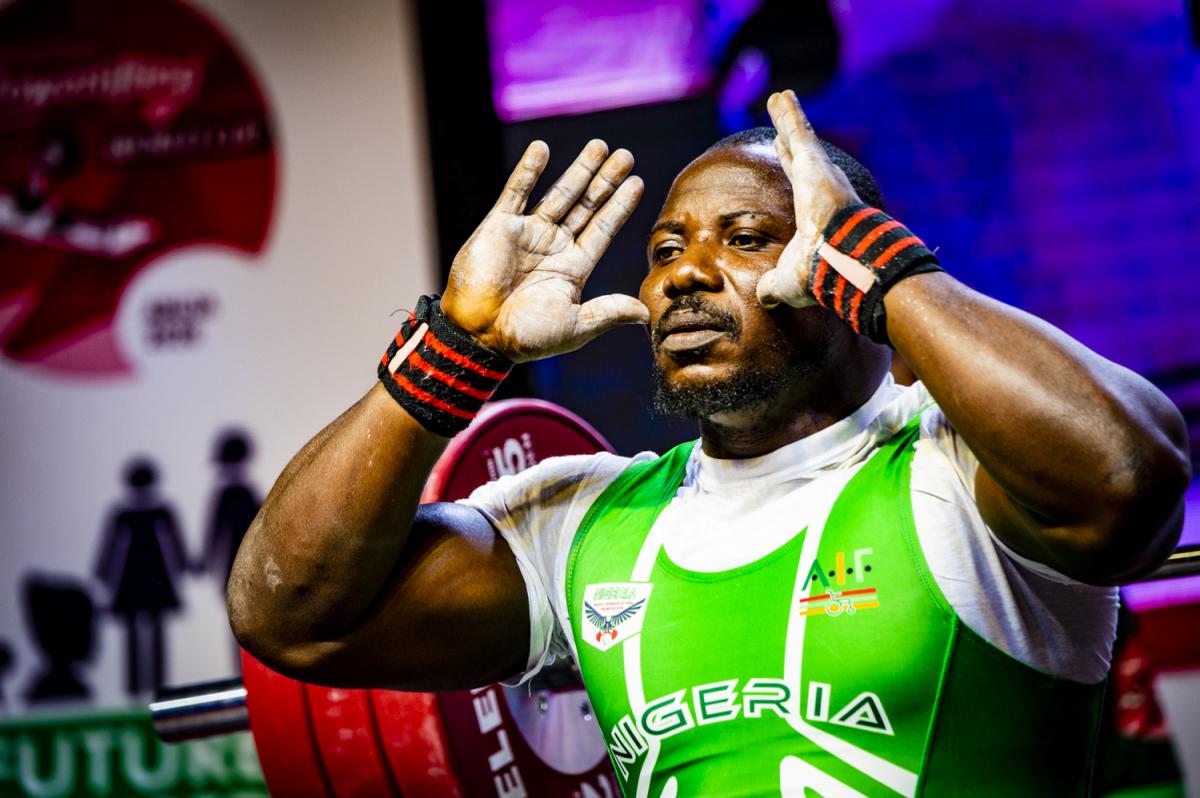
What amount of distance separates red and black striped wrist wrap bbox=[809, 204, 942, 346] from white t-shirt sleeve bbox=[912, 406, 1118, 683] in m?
0.21

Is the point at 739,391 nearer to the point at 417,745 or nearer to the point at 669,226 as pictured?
the point at 669,226

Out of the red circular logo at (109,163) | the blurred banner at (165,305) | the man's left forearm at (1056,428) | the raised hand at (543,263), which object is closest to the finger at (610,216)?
the raised hand at (543,263)

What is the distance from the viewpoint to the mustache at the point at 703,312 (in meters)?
1.69

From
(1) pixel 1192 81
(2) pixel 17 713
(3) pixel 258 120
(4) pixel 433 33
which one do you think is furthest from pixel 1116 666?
(2) pixel 17 713

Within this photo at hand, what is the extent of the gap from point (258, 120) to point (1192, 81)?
104 inches

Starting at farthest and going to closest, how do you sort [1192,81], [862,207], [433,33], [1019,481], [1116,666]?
[433,33] → [1192,81] → [1116,666] → [862,207] → [1019,481]

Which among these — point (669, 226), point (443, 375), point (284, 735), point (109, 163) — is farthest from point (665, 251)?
point (109, 163)

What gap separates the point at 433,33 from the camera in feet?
12.6

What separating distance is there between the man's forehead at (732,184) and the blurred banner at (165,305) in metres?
1.99

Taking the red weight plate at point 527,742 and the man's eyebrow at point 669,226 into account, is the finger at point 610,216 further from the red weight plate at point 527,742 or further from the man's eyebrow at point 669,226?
the red weight plate at point 527,742

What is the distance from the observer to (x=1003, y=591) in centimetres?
150

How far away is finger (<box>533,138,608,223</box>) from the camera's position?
1.77 meters

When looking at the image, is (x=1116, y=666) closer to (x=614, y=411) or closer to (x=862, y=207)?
(x=614, y=411)

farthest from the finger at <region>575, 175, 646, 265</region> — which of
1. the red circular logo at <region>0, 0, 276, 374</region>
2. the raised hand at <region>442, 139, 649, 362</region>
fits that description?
the red circular logo at <region>0, 0, 276, 374</region>
